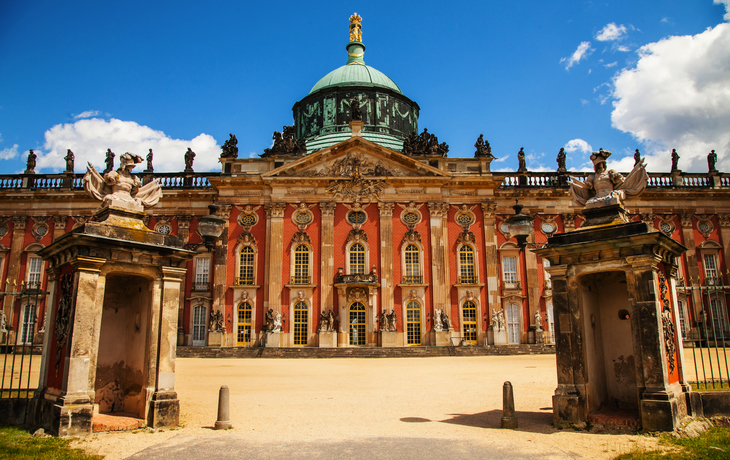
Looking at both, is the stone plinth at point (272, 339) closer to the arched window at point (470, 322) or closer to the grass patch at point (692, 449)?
the arched window at point (470, 322)

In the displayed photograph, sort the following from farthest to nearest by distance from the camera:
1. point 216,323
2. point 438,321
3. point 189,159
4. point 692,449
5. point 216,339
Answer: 1. point 189,159
2. point 216,323
3. point 438,321
4. point 216,339
5. point 692,449

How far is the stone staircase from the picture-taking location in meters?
30.3

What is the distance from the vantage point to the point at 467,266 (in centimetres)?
3575

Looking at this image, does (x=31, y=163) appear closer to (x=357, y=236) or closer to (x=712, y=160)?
(x=357, y=236)

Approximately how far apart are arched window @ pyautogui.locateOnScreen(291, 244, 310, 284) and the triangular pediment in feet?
16.4

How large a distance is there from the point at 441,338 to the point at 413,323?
2081 mm

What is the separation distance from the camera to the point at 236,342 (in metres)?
34.3

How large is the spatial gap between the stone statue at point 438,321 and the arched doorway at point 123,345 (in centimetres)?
2493

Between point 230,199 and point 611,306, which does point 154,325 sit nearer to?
point 611,306

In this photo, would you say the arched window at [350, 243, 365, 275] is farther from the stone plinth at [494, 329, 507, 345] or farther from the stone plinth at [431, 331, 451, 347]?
the stone plinth at [494, 329, 507, 345]

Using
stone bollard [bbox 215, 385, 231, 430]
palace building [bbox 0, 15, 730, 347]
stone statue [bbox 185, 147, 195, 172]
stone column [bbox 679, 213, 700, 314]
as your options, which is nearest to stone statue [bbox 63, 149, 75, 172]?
palace building [bbox 0, 15, 730, 347]

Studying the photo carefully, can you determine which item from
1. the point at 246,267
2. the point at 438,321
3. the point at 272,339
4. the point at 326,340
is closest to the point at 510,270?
the point at 438,321

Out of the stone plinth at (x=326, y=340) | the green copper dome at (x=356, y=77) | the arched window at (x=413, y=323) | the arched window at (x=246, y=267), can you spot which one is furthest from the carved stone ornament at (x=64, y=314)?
the green copper dome at (x=356, y=77)

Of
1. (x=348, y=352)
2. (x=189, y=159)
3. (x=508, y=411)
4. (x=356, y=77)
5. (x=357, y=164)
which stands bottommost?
(x=508, y=411)
